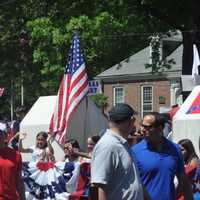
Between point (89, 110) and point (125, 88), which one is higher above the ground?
point (89, 110)

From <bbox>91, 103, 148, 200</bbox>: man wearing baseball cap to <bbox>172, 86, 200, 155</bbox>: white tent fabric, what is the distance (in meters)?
6.64

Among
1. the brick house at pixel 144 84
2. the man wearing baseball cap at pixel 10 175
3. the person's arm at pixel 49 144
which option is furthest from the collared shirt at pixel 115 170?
the brick house at pixel 144 84

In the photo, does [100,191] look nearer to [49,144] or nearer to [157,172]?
[157,172]

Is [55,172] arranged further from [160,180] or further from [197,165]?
[160,180]

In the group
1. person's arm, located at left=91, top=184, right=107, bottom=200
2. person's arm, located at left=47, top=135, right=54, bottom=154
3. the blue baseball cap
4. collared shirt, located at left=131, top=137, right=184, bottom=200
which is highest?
the blue baseball cap

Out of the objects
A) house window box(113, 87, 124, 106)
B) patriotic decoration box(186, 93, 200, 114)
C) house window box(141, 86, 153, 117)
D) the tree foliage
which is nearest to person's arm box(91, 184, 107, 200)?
patriotic decoration box(186, 93, 200, 114)

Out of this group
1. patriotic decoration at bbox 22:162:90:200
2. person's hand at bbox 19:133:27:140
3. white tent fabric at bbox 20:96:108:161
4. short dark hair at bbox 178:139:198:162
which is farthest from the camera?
person's hand at bbox 19:133:27:140

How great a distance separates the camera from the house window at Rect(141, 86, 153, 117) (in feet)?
191

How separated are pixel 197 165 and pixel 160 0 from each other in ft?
54.2

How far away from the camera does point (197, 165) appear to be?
965 cm

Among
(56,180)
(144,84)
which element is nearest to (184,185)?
(56,180)

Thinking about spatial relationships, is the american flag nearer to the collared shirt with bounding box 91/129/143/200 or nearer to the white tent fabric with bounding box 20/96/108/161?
the white tent fabric with bounding box 20/96/108/161

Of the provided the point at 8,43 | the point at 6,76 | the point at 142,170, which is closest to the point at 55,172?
the point at 142,170

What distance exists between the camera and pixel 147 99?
192ft
